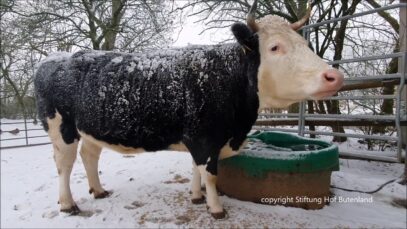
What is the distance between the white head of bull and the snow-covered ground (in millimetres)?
1014

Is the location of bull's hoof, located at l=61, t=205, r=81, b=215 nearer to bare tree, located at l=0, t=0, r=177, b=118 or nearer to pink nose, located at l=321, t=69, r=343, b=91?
pink nose, located at l=321, t=69, r=343, b=91

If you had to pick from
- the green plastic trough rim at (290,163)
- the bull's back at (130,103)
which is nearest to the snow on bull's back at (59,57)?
the bull's back at (130,103)

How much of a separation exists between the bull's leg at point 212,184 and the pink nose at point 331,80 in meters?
1.16

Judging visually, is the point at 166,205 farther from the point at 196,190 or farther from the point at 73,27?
the point at 73,27

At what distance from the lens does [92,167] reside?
3.81m

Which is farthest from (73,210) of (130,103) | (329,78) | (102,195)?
(329,78)

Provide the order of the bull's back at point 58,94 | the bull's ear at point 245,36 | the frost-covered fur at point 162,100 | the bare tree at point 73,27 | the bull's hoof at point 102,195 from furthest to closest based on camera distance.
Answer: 1. the bare tree at point 73,27
2. the bull's hoof at point 102,195
3. the bull's back at point 58,94
4. the frost-covered fur at point 162,100
5. the bull's ear at point 245,36

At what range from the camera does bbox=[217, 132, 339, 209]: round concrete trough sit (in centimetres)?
314

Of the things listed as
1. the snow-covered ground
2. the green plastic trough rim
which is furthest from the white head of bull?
the snow-covered ground

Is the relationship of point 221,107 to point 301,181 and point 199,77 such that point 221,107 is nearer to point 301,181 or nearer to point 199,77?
point 199,77

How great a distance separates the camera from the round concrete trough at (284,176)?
3.14m

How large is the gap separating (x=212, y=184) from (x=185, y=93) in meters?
0.91

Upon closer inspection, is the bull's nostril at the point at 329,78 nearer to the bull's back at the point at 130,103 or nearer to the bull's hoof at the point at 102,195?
the bull's back at the point at 130,103

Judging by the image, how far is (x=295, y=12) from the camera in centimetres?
768
